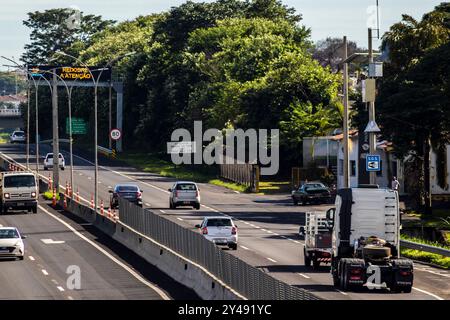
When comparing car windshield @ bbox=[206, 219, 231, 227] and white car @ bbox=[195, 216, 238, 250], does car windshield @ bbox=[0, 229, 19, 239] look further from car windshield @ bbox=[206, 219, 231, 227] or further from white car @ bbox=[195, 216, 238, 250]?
car windshield @ bbox=[206, 219, 231, 227]

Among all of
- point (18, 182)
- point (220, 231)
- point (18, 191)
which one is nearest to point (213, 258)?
point (220, 231)

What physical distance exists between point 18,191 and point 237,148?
115 ft

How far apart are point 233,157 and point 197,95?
16.1 metres

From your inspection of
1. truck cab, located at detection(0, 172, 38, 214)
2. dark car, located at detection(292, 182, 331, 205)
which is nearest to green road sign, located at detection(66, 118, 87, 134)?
dark car, located at detection(292, 182, 331, 205)

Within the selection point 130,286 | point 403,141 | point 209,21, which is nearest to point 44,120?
point 209,21

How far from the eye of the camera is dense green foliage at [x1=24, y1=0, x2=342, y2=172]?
10350cm

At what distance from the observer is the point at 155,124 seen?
129 metres

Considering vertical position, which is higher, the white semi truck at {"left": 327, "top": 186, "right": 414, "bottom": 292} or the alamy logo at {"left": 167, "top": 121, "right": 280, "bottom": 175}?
the alamy logo at {"left": 167, "top": 121, "right": 280, "bottom": 175}

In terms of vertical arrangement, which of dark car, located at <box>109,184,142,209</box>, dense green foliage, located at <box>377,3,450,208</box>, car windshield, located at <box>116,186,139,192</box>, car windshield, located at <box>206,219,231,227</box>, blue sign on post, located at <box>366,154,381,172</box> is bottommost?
car windshield, located at <box>206,219,231,227</box>

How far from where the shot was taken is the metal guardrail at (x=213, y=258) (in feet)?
87.0

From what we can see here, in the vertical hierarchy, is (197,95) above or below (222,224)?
above

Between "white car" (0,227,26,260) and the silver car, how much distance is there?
26252 mm

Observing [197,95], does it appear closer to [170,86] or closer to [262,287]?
[170,86]

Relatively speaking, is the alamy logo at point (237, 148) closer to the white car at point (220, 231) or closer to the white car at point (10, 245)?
the white car at point (220, 231)
